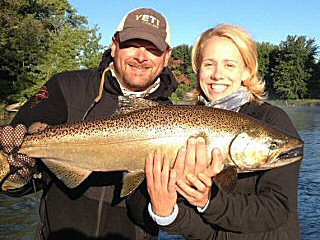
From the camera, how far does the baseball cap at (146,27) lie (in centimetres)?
406

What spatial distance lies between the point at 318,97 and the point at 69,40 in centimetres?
7588

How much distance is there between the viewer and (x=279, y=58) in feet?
352

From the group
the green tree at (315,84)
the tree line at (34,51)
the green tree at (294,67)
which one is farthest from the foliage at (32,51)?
the green tree at (315,84)

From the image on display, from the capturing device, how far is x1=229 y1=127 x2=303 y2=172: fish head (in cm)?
333

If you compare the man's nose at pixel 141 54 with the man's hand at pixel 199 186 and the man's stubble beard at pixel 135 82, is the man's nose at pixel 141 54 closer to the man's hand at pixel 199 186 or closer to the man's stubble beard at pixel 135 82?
the man's stubble beard at pixel 135 82

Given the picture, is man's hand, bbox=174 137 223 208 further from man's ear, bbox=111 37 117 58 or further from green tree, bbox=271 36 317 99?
green tree, bbox=271 36 317 99

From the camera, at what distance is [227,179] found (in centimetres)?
312

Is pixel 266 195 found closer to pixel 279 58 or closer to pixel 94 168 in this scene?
pixel 94 168

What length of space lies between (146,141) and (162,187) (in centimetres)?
52

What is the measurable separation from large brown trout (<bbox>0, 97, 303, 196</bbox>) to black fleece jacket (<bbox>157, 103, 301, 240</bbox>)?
163mm

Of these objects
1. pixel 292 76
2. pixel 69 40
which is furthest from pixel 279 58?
pixel 69 40

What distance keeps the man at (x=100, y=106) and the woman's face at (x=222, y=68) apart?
2.03ft

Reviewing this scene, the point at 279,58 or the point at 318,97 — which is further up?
the point at 279,58

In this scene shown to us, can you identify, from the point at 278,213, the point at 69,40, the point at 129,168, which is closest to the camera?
the point at 278,213
